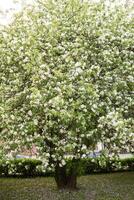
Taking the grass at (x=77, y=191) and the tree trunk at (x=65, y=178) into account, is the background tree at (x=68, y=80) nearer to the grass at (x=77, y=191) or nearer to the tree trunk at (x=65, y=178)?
the grass at (x=77, y=191)

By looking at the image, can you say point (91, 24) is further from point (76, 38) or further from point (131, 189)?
point (131, 189)

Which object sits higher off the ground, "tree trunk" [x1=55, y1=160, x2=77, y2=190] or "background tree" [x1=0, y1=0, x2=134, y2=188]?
"background tree" [x1=0, y1=0, x2=134, y2=188]

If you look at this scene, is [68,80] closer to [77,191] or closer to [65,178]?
[65,178]

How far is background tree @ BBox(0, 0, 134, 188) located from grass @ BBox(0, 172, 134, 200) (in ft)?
12.2

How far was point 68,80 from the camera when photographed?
14.4 meters

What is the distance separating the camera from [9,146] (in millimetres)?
15500

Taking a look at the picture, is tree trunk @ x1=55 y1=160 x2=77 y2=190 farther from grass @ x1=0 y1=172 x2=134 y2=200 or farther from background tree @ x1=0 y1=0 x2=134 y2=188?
background tree @ x1=0 y1=0 x2=134 y2=188

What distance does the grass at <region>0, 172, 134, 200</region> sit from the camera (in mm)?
19594

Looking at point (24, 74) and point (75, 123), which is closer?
point (75, 123)

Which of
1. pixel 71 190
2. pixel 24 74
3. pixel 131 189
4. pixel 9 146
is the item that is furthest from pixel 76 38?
pixel 131 189

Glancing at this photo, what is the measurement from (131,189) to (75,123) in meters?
10.1

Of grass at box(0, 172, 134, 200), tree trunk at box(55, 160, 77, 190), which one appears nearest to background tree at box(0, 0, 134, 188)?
grass at box(0, 172, 134, 200)

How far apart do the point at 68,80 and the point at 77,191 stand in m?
8.15

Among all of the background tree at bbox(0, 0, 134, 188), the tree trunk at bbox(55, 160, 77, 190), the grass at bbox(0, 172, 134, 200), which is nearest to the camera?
the background tree at bbox(0, 0, 134, 188)
